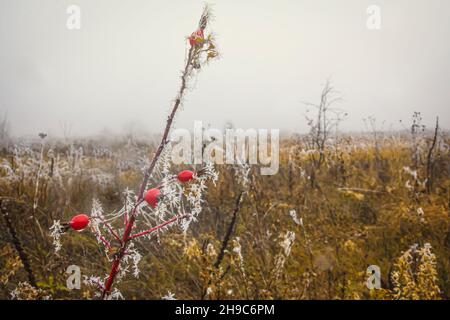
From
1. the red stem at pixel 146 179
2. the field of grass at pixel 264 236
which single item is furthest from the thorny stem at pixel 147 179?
the field of grass at pixel 264 236

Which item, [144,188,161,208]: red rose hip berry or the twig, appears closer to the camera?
[144,188,161,208]: red rose hip berry

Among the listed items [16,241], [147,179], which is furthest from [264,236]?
[147,179]

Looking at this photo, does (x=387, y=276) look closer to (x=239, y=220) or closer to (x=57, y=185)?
(x=239, y=220)

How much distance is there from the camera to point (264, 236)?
8.91 ft

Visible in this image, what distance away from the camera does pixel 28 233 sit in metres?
2.85

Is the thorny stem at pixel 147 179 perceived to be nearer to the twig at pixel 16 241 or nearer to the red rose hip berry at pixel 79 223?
the red rose hip berry at pixel 79 223

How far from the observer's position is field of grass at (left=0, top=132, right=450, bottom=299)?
7.02ft

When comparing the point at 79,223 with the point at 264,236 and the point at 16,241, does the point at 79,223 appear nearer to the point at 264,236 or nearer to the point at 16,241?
the point at 16,241

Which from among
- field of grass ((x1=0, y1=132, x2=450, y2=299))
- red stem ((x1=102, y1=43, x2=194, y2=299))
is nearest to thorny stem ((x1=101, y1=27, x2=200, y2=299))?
red stem ((x1=102, y1=43, x2=194, y2=299))

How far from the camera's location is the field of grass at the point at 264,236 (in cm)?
214

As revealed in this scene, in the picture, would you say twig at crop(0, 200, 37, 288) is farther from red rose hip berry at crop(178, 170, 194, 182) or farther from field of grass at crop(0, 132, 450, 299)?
red rose hip berry at crop(178, 170, 194, 182)
